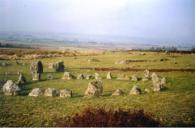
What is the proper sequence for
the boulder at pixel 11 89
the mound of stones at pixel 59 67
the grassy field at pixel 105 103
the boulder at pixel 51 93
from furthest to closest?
the mound of stones at pixel 59 67
the boulder at pixel 11 89
the boulder at pixel 51 93
the grassy field at pixel 105 103

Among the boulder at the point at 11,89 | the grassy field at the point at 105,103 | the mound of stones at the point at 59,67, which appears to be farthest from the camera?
the mound of stones at the point at 59,67

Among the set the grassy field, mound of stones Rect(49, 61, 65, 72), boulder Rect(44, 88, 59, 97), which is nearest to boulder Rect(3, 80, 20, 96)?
the grassy field

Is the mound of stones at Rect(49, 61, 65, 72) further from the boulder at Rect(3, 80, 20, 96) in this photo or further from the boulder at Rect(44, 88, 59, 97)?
the boulder at Rect(44, 88, 59, 97)

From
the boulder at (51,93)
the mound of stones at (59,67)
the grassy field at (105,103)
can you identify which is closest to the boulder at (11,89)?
the grassy field at (105,103)

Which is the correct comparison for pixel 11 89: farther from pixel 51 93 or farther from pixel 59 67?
pixel 59 67

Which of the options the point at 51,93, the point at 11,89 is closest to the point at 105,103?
the point at 51,93

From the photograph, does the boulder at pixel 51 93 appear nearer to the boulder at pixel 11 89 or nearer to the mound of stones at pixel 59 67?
the boulder at pixel 11 89

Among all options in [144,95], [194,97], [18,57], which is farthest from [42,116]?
[18,57]

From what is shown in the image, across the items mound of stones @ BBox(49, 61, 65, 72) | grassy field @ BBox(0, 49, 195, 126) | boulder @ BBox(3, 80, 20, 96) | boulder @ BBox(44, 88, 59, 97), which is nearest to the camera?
grassy field @ BBox(0, 49, 195, 126)

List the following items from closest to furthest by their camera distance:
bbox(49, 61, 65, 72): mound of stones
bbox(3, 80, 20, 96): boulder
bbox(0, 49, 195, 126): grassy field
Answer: bbox(0, 49, 195, 126): grassy field < bbox(3, 80, 20, 96): boulder < bbox(49, 61, 65, 72): mound of stones

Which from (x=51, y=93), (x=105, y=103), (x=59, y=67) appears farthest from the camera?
→ (x=59, y=67)

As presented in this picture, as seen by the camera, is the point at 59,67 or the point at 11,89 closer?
the point at 11,89

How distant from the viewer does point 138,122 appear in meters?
7.93

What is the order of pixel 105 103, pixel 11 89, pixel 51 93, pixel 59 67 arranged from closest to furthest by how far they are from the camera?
pixel 105 103
pixel 51 93
pixel 11 89
pixel 59 67
